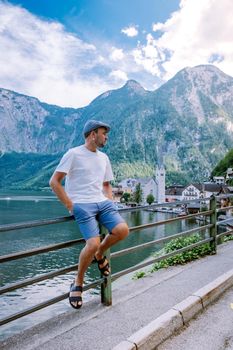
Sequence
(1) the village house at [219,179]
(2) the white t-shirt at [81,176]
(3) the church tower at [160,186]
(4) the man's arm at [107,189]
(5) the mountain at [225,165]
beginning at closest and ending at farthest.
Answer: (2) the white t-shirt at [81,176]
(4) the man's arm at [107,189]
(5) the mountain at [225,165]
(1) the village house at [219,179]
(3) the church tower at [160,186]

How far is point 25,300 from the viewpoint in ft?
72.7

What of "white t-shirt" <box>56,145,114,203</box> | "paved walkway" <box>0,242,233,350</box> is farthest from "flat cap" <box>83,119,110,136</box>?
"paved walkway" <box>0,242,233,350</box>

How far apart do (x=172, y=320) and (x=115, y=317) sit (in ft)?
2.13

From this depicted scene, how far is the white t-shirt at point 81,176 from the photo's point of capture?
3742 mm

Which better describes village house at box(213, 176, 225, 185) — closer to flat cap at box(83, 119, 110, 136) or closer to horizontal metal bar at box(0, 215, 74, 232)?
flat cap at box(83, 119, 110, 136)

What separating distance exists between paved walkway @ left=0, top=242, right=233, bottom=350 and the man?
30 centimetres

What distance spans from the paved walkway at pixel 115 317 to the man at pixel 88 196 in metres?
0.30

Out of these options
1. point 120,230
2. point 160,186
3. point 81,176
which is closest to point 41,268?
point 120,230

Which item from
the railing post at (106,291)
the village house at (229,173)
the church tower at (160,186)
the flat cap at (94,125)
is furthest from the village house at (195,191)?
the flat cap at (94,125)

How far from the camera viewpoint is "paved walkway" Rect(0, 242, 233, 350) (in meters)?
3.29

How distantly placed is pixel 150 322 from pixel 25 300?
20.6 meters

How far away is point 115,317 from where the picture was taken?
3873 mm

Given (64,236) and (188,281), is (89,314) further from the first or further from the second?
(64,236)

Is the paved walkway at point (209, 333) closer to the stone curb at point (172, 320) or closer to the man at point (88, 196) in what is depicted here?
the stone curb at point (172, 320)
